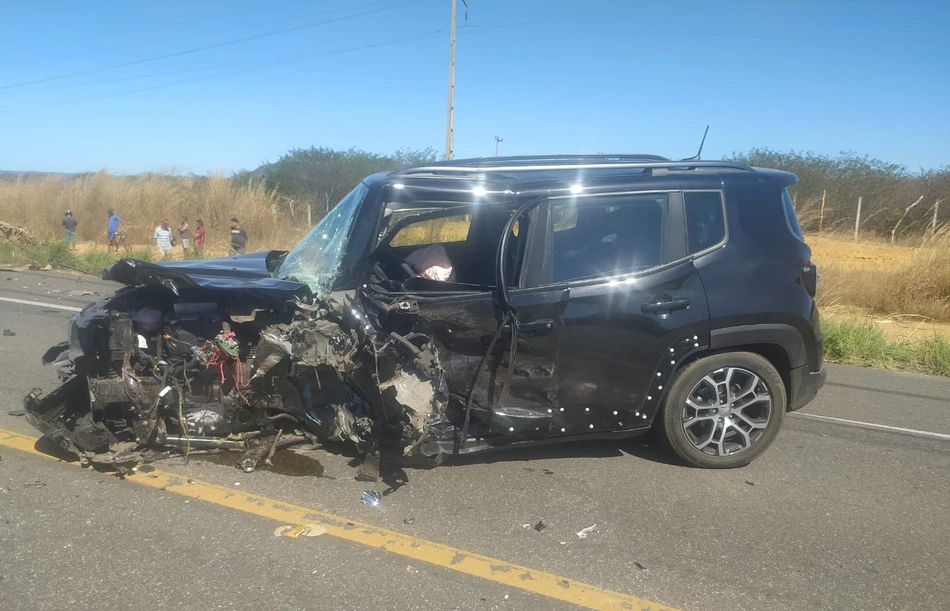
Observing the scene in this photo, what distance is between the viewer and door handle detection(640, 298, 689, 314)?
4176 mm

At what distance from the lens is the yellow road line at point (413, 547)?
3068mm

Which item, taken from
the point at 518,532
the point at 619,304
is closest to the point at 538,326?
the point at 619,304

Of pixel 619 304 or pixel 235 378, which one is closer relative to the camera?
pixel 619 304

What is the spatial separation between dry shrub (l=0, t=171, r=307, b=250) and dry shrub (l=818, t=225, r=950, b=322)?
16.5 m

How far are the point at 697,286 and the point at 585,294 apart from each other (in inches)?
29.2

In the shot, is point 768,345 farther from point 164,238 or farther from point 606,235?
point 164,238

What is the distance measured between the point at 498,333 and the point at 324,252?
1619 millimetres

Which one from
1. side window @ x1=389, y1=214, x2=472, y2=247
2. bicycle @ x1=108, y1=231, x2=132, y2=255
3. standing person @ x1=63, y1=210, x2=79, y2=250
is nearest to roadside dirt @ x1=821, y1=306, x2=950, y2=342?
side window @ x1=389, y1=214, x2=472, y2=247

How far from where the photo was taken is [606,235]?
4.30 m

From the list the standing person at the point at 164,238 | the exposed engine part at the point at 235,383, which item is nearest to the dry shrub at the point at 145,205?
the standing person at the point at 164,238

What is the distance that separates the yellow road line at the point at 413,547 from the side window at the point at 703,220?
222 centimetres

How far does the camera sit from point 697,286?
4254mm

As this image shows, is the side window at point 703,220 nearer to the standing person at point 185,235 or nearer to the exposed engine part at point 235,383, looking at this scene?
the exposed engine part at point 235,383

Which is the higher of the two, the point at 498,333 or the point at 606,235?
the point at 606,235
